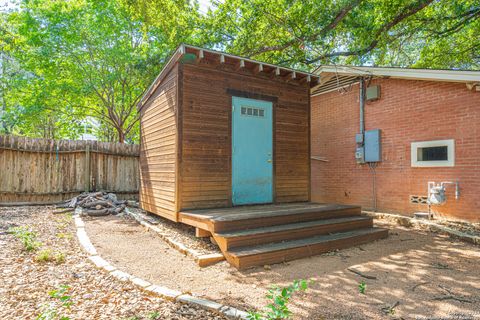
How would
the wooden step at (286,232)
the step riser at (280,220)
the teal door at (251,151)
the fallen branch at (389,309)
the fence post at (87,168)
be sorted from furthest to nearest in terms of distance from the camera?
the fence post at (87,168)
the teal door at (251,151)
the step riser at (280,220)
the wooden step at (286,232)
the fallen branch at (389,309)

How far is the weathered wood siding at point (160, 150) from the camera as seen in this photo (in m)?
5.12

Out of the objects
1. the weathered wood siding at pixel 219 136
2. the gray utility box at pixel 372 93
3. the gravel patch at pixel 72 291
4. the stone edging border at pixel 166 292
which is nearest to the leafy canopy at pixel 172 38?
the gray utility box at pixel 372 93

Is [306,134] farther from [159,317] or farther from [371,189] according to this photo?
[159,317]

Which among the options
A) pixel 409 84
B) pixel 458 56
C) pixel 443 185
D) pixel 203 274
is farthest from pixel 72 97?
pixel 458 56

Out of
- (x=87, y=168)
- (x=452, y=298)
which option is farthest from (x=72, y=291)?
(x=87, y=168)

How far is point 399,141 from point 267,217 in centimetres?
446

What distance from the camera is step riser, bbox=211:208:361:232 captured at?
3.87 m

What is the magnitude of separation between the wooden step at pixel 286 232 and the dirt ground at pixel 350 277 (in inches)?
13.9

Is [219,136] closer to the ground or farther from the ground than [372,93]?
closer to the ground

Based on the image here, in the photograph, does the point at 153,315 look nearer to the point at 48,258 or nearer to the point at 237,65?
the point at 48,258

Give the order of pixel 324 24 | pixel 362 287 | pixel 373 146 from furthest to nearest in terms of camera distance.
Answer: pixel 324 24
pixel 373 146
pixel 362 287

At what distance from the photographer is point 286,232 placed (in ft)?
13.3

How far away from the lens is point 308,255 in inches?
154

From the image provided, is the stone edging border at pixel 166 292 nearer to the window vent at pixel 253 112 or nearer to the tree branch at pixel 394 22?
the window vent at pixel 253 112
